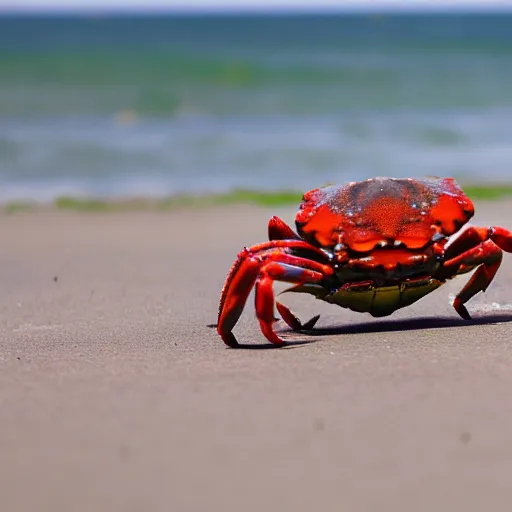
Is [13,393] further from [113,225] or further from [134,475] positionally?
[113,225]

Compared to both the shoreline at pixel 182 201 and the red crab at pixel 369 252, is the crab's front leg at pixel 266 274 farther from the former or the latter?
the shoreline at pixel 182 201

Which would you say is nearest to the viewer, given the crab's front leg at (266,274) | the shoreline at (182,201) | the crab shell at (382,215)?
the crab's front leg at (266,274)

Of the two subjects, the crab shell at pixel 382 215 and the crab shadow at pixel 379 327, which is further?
the crab shadow at pixel 379 327

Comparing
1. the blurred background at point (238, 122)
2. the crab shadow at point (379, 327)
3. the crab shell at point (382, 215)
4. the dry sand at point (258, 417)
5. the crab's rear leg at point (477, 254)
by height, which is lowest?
the blurred background at point (238, 122)

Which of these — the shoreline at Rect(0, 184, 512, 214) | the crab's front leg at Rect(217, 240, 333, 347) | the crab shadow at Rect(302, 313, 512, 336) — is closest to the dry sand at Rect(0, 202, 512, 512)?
the crab shadow at Rect(302, 313, 512, 336)

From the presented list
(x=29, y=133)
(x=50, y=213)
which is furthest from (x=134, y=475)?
(x=29, y=133)

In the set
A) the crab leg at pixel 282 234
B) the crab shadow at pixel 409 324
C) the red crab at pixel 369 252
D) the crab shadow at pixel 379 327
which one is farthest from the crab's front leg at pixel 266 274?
the crab shadow at pixel 409 324

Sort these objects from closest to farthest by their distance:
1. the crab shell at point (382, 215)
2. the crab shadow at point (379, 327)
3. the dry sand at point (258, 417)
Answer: the dry sand at point (258, 417), the crab shell at point (382, 215), the crab shadow at point (379, 327)

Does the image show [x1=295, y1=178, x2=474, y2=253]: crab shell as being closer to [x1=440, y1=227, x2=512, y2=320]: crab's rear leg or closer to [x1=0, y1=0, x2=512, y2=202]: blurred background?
[x1=440, y1=227, x2=512, y2=320]: crab's rear leg
